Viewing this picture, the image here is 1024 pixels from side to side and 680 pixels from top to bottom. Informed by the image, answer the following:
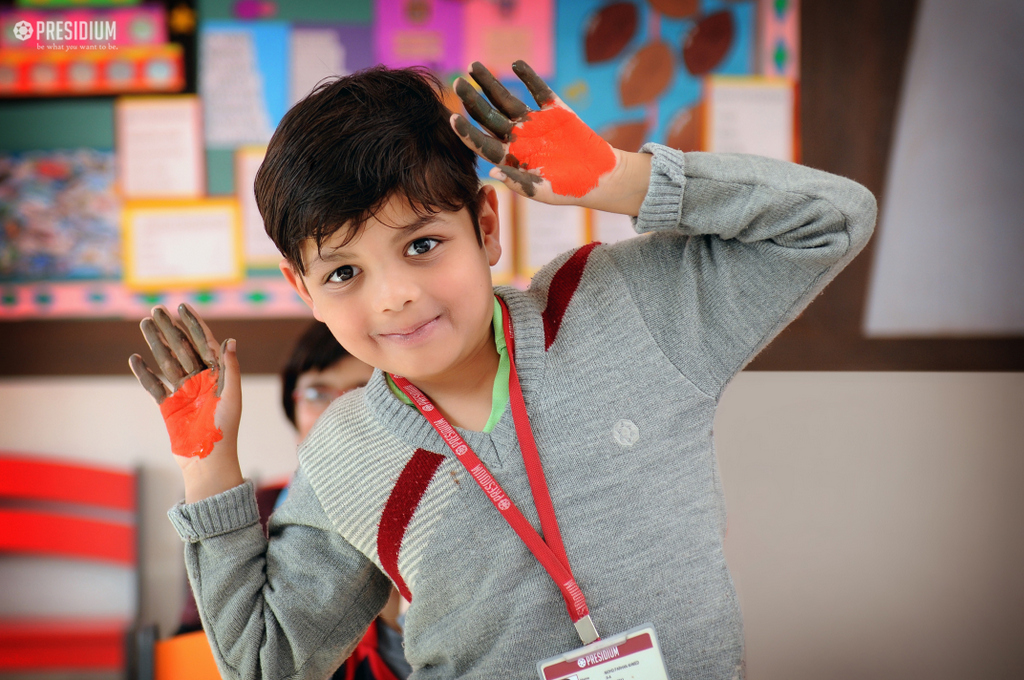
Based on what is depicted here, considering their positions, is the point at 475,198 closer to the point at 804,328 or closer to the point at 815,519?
the point at 804,328

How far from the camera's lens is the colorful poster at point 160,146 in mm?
1973

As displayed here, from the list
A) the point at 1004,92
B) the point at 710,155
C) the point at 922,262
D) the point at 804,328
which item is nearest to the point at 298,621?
the point at 710,155

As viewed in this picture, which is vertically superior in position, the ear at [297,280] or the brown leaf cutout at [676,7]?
the brown leaf cutout at [676,7]

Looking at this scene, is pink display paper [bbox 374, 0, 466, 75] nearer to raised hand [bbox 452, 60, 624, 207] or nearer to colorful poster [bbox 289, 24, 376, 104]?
colorful poster [bbox 289, 24, 376, 104]

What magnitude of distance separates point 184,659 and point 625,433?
41.7 inches

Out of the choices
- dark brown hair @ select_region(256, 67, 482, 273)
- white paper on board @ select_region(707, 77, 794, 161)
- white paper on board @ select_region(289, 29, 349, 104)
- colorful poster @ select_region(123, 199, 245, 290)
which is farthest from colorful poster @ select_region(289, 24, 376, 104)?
dark brown hair @ select_region(256, 67, 482, 273)

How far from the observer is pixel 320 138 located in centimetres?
77

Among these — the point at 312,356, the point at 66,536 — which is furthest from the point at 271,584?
the point at 66,536

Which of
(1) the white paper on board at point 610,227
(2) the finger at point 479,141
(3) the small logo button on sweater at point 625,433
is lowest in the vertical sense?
(3) the small logo button on sweater at point 625,433

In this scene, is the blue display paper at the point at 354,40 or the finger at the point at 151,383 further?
the blue display paper at the point at 354,40

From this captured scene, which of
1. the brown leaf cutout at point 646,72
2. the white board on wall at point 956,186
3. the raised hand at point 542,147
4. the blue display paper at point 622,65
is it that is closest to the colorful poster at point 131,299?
the blue display paper at point 622,65

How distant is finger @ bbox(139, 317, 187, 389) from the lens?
88 cm

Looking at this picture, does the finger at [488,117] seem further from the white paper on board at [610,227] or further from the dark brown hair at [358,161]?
the white paper on board at [610,227]

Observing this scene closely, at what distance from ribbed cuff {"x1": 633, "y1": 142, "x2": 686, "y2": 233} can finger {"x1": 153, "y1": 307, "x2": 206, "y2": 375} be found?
590 millimetres
